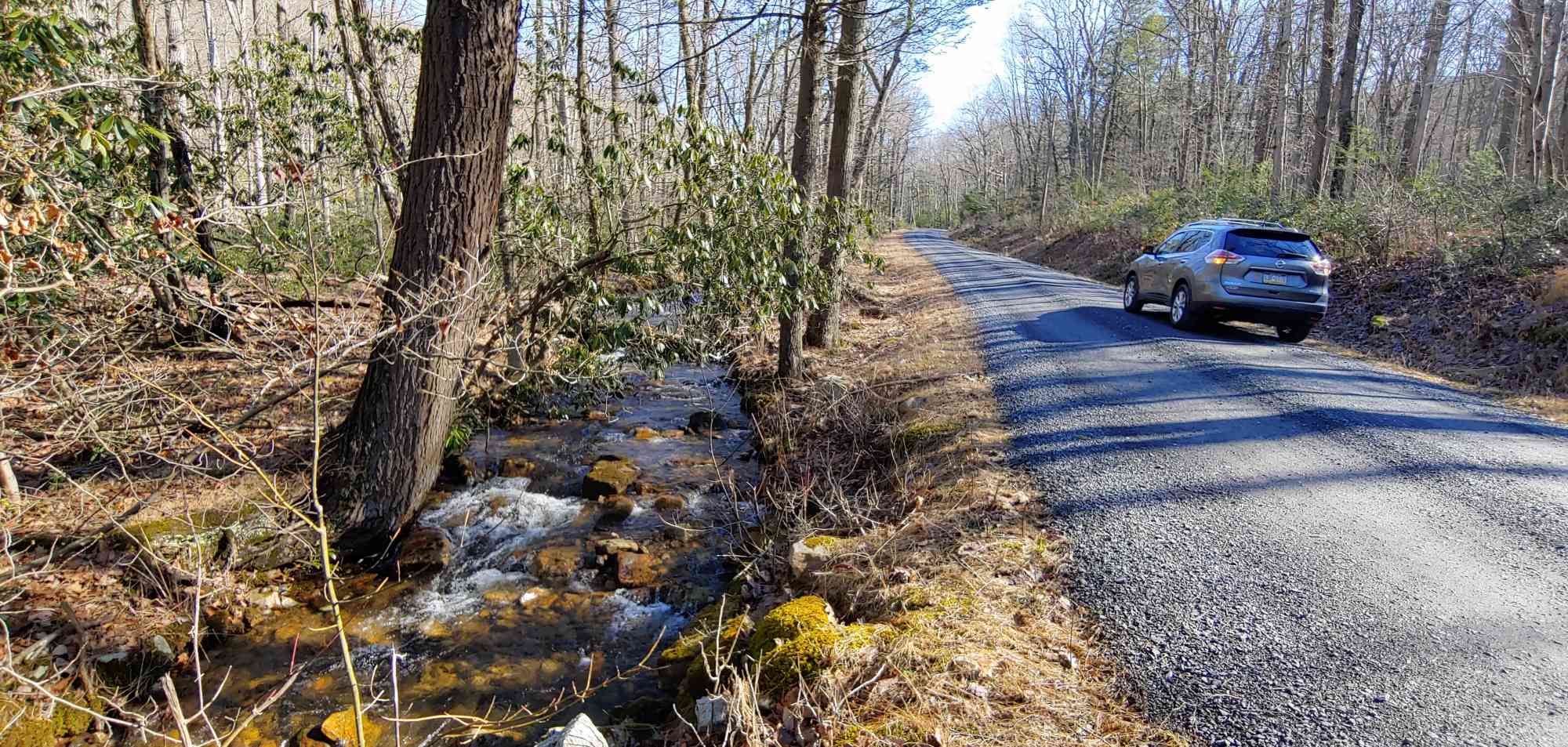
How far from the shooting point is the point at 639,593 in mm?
6027

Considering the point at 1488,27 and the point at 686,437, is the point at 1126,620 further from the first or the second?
the point at 1488,27

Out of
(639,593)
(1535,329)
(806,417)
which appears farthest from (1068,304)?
(639,593)

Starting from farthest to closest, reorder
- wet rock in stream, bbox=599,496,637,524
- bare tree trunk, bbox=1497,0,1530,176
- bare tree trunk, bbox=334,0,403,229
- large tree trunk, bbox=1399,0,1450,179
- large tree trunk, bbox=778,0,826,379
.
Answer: large tree trunk, bbox=1399,0,1450,179, bare tree trunk, bbox=1497,0,1530,176, bare tree trunk, bbox=334,0,403,229, large tree trunk, bbox=778,0,826,379, wet rock in stream, bbox=599,496,637,524

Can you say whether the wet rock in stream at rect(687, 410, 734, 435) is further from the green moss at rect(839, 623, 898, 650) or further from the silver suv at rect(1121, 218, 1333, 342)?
the silver suv at rect(1121, 218, 1333, 342)

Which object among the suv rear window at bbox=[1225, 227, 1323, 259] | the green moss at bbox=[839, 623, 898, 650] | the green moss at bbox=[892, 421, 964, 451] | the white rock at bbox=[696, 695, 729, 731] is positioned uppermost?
the suv rear window at bbox=[1225, 227, 1323, 259]

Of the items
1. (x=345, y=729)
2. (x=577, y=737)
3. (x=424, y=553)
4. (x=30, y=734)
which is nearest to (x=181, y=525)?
(x=424, y=553)

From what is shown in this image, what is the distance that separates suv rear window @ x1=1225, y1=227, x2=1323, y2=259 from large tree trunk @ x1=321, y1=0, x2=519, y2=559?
932cm

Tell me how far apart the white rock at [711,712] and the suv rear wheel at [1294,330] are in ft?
32.2

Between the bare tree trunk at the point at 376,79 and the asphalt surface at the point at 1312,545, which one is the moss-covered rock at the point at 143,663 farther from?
the asphalt surface at the point at 1312,545

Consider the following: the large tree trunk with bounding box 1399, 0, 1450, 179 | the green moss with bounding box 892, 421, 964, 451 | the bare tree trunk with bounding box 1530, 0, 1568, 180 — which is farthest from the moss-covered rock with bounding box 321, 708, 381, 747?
the large tree trunk with bounding box 1399, 0, 1450, 179

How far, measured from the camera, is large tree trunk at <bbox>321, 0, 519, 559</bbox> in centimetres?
588

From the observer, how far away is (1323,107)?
17.9 meters

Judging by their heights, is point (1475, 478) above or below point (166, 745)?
above

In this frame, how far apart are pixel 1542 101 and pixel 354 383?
66.8 ft
